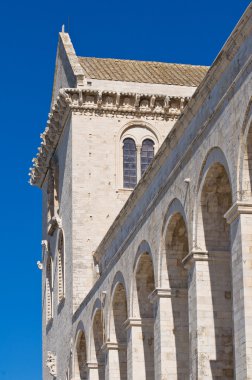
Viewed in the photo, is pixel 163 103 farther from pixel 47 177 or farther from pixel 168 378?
pixel 168 378

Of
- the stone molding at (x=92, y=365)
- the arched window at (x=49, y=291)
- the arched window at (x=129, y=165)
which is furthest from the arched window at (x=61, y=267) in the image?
the stone molding at (x=92, y=365)

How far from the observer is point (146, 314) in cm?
3094

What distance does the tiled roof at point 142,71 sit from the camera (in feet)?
145

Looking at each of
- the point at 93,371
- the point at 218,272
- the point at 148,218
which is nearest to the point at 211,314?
the point at 218,272

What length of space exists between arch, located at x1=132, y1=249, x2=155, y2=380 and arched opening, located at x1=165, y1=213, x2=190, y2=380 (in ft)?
9.55

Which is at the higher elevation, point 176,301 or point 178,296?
point 178,296

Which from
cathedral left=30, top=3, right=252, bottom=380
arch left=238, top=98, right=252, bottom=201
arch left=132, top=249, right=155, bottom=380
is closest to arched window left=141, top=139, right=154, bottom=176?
cathedral left=30, top=3, right=252, bottom=380

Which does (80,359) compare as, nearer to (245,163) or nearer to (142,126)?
(142,126)

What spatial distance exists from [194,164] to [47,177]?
25.9m

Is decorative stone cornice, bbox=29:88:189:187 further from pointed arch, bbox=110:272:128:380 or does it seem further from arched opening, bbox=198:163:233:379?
arched opening, bbox=198:163:233:379

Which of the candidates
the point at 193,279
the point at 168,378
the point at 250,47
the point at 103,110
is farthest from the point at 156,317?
the point at 103,110

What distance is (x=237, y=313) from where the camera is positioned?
20.7m

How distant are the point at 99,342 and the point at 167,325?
9.93m

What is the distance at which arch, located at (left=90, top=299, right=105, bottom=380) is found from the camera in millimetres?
36628
